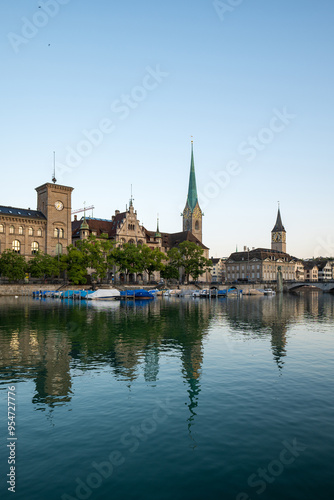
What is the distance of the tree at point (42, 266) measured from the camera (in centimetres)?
10564

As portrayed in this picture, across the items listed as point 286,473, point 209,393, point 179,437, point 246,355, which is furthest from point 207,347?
point 286,473

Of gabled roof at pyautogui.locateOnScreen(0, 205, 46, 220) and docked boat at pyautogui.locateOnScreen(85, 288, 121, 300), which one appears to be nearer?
docked boat at pyautogui.locateOnScreen(85, 288, 121, 300)

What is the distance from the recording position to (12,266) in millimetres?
101562

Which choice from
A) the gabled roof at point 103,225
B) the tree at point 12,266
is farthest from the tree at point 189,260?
the tree at point 12,266

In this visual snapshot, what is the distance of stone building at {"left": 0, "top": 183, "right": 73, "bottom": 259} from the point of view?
113750mm

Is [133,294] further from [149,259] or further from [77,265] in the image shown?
[149,259]

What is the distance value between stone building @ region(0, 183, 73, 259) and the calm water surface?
303ft

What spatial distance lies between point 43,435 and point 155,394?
5.72m

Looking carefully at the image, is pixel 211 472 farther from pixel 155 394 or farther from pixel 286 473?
pixel 155 394

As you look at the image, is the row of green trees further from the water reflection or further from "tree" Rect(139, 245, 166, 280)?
the water reflection

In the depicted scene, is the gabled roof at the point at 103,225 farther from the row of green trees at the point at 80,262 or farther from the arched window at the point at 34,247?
the row of green trees at the point at 80,262

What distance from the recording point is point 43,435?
13.2 meters

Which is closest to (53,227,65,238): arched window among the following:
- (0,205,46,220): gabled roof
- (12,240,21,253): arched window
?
(0,205,46,220): gabled roof

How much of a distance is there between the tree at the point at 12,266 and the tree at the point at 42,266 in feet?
9.99
